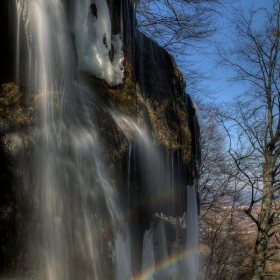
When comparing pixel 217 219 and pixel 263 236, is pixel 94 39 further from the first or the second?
pixel 217 219

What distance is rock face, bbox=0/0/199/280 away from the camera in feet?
9.70

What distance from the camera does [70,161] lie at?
340 centimetres

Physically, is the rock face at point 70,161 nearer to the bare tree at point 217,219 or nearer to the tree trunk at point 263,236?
the tree trunk at point 263,236

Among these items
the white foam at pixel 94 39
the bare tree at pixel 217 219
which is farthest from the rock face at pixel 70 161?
the bare tree at pixel 217 219

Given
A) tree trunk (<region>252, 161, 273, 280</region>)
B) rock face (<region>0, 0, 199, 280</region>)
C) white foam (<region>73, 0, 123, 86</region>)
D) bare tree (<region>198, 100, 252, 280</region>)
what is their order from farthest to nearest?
bare tree (<region>198, 100, 252, 280</region>)
tree trunk (<region>252, 161, 273, 280</region>)
white foam (<region>73, 0, 123, 86</region>)
rock face (<region>0, 0, 199, 280</region>)

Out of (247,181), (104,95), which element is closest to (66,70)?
(104,95)

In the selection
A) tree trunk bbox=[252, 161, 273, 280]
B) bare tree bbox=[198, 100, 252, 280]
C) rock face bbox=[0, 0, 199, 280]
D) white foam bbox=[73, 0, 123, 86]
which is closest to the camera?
rock face bbox=[0, 0, 199, 280]

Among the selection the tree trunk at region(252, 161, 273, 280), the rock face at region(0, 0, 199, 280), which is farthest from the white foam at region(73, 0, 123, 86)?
the tree trunk at region(252, 161, 273, 280)

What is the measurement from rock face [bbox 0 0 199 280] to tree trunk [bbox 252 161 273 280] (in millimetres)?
5916

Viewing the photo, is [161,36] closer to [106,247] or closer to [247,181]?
[247,181]

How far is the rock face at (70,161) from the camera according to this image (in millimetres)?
2955

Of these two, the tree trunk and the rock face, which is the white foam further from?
the tree trunk

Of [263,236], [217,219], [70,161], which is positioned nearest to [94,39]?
[70,161]

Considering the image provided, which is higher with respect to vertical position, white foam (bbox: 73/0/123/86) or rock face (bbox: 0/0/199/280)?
white foam (bbox: 73/0/123/86)
